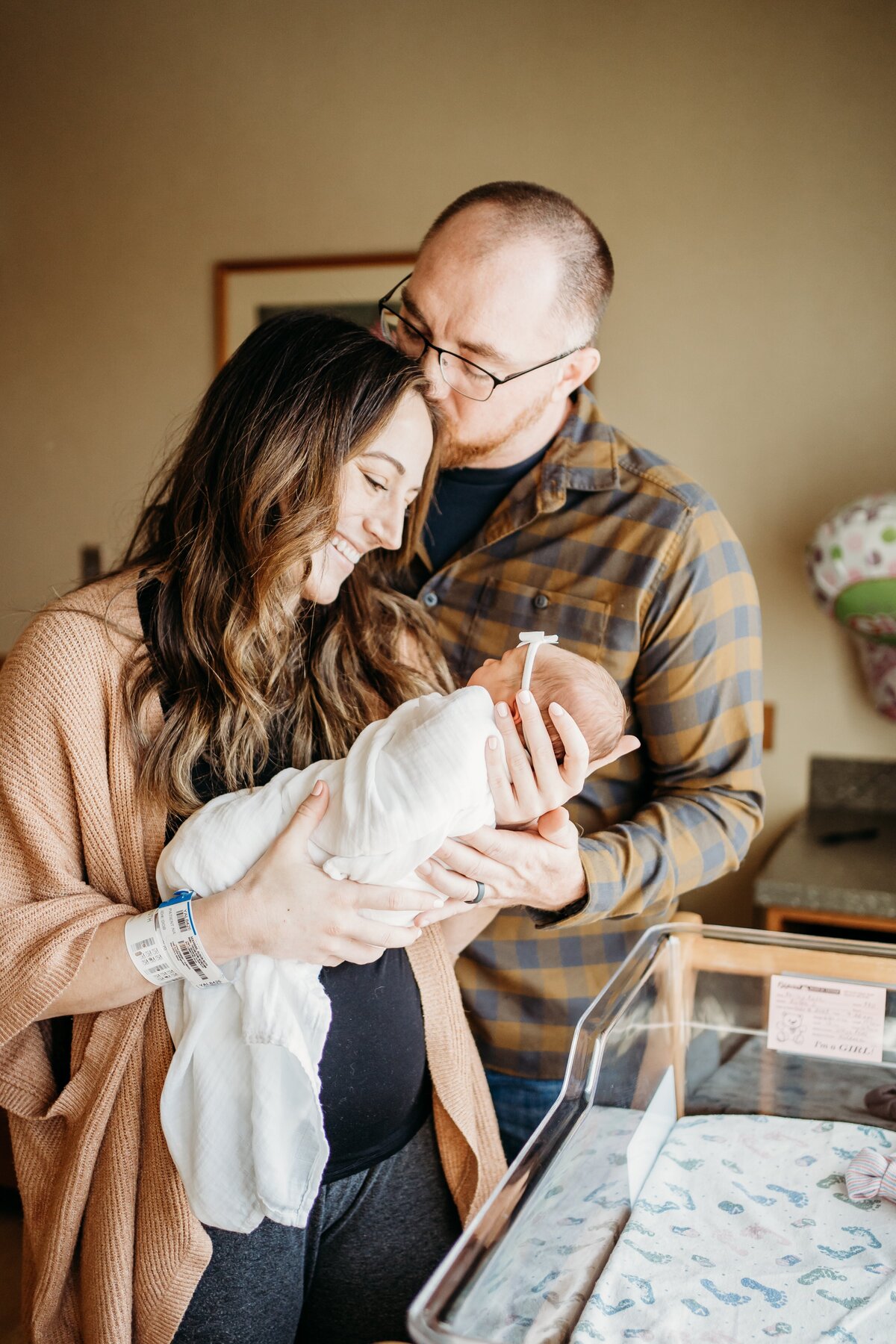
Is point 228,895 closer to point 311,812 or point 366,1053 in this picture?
point 311,812

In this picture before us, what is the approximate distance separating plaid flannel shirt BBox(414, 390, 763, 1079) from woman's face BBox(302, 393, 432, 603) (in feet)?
1.01

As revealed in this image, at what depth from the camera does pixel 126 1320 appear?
3.72ft

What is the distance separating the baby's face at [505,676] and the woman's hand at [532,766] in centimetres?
9

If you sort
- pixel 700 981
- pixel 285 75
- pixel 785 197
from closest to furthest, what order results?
pixel 700 981, pixel 785 197, pixel 285 75

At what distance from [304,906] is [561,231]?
3.61 feet

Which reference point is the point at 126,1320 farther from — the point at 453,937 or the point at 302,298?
the point at 302,298

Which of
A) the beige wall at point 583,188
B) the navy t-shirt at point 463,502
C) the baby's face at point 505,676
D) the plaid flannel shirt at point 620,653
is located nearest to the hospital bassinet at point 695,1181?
the plaid flannel shirt at point 620,653

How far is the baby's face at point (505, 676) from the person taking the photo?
4.32 feet

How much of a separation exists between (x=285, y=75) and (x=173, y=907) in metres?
2.95

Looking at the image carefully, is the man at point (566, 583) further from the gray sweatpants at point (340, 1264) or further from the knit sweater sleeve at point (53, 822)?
the knit sweater sleeve at point (53, 822)

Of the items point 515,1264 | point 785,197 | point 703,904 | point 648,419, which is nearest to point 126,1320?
point 515,1264

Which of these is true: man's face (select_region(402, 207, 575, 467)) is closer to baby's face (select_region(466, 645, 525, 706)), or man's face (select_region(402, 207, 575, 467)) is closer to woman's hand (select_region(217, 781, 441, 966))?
baby's face (select_region(466, 645, 525, 706))

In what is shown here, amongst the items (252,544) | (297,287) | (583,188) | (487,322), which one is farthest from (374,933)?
(297,287)

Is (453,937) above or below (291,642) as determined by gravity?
below
